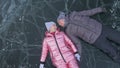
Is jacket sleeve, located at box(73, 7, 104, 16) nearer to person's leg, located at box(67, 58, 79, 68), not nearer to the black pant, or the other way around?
the black pant

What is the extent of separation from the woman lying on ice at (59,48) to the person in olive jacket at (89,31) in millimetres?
65

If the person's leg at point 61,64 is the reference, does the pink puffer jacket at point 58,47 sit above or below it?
above

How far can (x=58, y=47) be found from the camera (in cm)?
416

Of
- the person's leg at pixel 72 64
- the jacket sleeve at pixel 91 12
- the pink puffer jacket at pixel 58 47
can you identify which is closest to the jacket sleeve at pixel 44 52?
the pink puffer jacket at pixel 58 47

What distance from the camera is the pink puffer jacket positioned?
4.16 metres

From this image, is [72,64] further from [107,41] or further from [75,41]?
[107,41]

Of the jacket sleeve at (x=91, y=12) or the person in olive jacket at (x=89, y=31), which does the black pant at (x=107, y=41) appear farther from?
the jacket sleeve at (x=91, y=12)

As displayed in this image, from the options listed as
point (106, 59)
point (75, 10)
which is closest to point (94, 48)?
point (106, 59)

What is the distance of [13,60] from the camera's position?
14.6 feet

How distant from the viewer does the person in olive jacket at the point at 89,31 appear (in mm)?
4160

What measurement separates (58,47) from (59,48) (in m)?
0.01

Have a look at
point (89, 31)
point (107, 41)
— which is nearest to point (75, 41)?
point (89, 31)

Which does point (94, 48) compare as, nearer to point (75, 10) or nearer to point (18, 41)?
point (75, 10)

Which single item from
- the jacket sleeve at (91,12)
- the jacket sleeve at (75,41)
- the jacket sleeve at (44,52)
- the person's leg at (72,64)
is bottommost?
the person's leg at (72,64)
